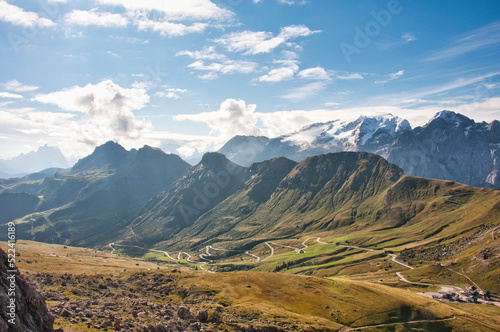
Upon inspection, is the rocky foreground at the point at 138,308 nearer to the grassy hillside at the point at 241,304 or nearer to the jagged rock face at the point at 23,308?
the grassy hillside at the point at 241,304

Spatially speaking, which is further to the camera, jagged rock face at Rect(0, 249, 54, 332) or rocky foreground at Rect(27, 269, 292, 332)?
rocky foreground at Rect(27, 269, 292, 332)

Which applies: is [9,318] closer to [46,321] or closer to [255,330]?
[46,321]

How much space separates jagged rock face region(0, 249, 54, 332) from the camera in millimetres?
37812

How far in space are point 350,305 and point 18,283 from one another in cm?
13595

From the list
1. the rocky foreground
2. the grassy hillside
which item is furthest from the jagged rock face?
the rocky foreground

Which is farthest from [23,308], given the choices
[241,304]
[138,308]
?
[241,304]

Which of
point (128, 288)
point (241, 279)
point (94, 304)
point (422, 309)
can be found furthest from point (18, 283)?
point (422, 309)

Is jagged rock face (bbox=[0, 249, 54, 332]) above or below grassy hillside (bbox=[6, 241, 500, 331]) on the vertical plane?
above

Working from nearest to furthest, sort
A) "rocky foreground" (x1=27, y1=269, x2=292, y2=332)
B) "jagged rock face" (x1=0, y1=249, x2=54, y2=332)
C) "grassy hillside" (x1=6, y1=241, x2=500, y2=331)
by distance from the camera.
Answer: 1. "jagged rock face" (x1=0, y1=249, x2=54, y2=332)
2. "rocky foreground" (x1=27, y1=269, x2=292, y2=332)
3. "grassy hillside" (x1=6, y1=241, x2=500, y2=331)

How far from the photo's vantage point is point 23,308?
4306 centimetres

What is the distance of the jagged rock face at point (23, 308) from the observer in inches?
1489

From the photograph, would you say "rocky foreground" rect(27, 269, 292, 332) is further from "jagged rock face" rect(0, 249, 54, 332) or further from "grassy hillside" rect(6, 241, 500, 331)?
"jagged rock face" rect(0, 249, 54, 332)

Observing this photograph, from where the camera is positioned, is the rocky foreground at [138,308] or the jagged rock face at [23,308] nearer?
the jagged rock face at [23,308]

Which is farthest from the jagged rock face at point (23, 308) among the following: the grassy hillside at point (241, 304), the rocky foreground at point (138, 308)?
the rocky foreground at point (138, 308)
